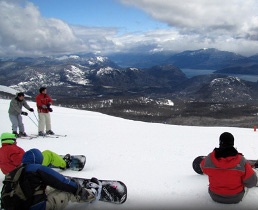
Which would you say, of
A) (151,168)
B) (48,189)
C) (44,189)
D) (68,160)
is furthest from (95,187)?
(151,168)

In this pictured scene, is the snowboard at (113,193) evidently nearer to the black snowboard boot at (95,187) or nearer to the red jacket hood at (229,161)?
the black snowboard boot at (95,187)

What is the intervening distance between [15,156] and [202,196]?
16.1 ft

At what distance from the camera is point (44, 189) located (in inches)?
162

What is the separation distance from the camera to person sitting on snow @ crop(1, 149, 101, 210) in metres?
3.87

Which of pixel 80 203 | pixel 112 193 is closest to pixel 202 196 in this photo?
pixel 112 193

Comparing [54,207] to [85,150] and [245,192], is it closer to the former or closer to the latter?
[245,192]

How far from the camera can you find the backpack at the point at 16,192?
3.80m

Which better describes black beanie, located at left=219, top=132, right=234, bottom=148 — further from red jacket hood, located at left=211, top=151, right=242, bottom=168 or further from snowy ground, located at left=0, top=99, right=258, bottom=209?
snowy ground, located at left=0, top=99, right=258, bottom=209

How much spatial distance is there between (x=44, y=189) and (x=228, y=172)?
3682 mm

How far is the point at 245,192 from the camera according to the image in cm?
477

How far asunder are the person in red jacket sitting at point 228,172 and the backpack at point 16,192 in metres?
3.59

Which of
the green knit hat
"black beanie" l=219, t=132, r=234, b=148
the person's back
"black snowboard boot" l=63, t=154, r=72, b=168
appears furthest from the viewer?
"black snowboard boot" l=63, t=154, r=72, b=168

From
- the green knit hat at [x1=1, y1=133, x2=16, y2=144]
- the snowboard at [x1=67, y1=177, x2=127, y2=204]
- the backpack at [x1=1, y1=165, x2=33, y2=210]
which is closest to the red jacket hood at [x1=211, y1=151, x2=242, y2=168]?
the snowboard at [x1=67, y1=177, x2=127, y2=204]

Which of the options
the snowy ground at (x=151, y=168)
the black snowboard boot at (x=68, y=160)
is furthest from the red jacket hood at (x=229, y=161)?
the black snowboard boot at (x=68, y=160)
